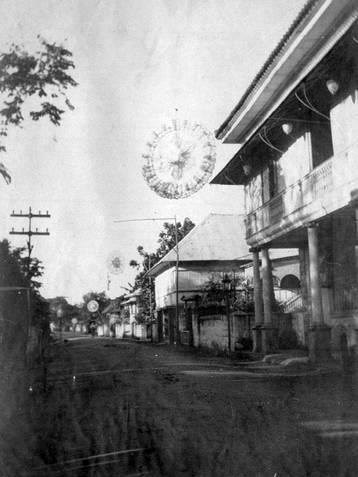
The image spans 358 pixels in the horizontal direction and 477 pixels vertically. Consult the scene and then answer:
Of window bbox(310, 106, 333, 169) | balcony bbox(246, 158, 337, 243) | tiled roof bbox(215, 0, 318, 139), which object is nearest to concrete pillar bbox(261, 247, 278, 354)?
balcony bbox(246, 158, 337, 243)

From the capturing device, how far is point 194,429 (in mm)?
5137

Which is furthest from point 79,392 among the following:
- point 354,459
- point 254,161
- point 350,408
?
point 254,161

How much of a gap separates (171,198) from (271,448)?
825 cm

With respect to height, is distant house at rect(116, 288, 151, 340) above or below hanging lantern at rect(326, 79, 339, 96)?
below

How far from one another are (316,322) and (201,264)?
21.2 meters

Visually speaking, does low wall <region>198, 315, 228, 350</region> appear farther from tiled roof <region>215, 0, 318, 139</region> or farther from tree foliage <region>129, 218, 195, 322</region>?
tree foliage <region>129, 218, 195, 322</region>

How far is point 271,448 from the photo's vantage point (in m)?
4.32

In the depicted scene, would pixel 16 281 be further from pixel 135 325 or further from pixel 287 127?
pixel 135 325

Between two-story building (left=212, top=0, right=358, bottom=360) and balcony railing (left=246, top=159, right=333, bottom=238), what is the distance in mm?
28

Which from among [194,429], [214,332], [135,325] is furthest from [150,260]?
[194,429]

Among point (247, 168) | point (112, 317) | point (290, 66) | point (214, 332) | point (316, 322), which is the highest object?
point (290, 66)

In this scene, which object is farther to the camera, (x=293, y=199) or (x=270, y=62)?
(x=293, y=199)

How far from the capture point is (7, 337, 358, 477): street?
392cm

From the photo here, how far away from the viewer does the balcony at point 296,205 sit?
11750 mm
